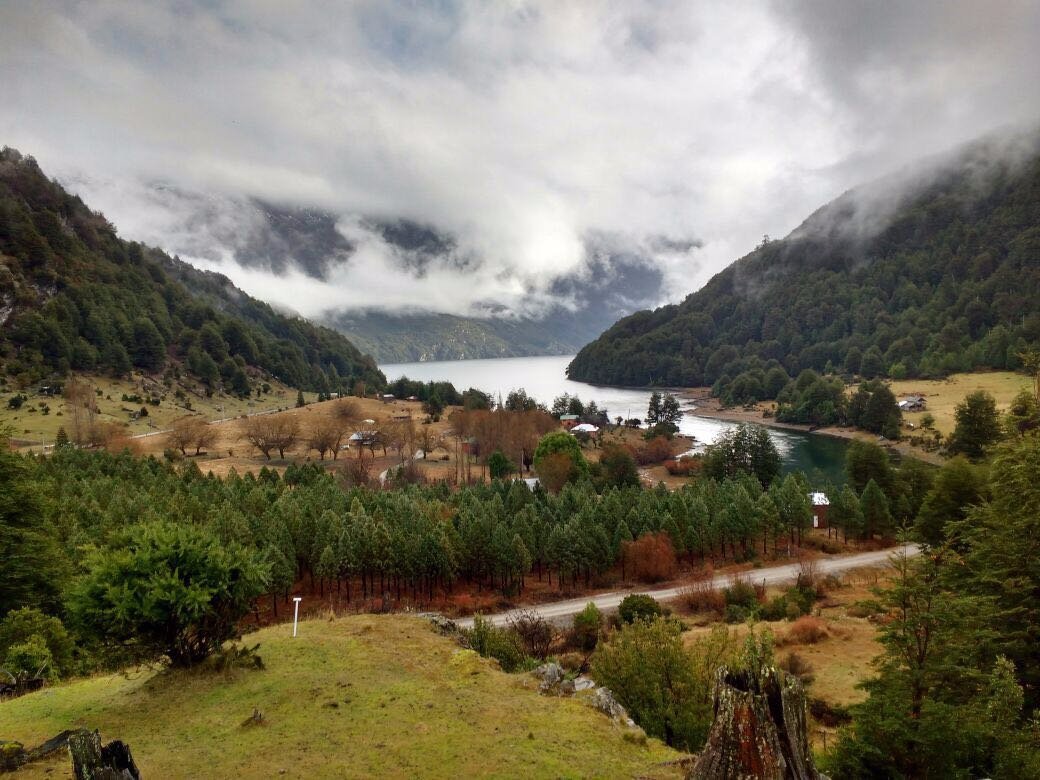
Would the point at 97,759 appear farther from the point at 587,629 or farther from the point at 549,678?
the point at 587,629

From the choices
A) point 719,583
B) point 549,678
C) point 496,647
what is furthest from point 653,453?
point 549,678

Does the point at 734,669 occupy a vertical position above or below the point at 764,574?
above

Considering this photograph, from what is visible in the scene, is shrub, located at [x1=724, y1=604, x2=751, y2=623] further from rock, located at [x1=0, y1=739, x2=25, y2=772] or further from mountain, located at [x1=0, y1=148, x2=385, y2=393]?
mountain, located at [x1=0, y1=148, x2=385, y2=393]

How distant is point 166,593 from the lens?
47.6ft

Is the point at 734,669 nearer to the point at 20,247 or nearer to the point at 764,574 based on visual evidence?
the point at 764,574

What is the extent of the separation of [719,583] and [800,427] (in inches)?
4200

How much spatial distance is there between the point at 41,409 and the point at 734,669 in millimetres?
119105

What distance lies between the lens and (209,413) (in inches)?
4887

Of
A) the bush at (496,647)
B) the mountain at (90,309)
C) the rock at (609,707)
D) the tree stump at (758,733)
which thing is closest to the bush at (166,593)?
the bush at (496,647)

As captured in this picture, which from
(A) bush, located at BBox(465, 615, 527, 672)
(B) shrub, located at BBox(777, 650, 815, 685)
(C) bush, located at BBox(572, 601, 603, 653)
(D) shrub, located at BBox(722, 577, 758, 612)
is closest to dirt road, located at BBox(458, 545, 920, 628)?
(D) shrub, located at BBox(722, 577, 758, 612)

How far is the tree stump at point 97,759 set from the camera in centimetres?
674

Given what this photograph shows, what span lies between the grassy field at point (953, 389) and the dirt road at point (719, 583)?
2822 inches

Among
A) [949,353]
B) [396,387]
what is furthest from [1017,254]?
[396,387]

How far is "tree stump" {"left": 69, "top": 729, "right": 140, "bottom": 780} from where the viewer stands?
6.74 metres
